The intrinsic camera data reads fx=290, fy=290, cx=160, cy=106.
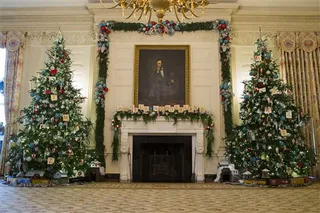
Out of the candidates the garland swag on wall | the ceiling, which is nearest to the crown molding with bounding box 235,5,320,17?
the ceiling

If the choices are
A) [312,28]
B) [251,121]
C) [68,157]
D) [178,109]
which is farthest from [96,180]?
[312,28]

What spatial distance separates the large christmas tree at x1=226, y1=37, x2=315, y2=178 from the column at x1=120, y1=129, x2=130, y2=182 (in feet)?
8.66

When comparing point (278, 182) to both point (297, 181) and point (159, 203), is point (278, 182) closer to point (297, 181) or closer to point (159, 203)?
point (297, 181)

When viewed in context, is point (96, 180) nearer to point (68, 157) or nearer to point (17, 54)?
point (68, 157)

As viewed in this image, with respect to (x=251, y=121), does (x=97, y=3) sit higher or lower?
higher

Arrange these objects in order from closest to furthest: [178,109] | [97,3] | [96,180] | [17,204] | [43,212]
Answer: [43,212]
[17,204]
[96,180]
[178,109]
[97,3]

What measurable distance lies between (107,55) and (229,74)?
138 inches

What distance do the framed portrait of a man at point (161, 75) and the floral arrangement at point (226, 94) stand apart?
0.98 m

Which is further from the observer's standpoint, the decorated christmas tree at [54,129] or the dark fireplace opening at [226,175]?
the dark fireplace opening at [226,175]

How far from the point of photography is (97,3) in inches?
327

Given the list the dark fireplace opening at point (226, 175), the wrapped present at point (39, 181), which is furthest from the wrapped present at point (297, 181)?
the wrapped present at point (39, 181)

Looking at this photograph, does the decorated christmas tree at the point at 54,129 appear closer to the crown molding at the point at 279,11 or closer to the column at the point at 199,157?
the column at the point at 199,157

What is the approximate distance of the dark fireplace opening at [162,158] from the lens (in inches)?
305

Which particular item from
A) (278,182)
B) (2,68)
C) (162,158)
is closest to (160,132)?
(162,158)
